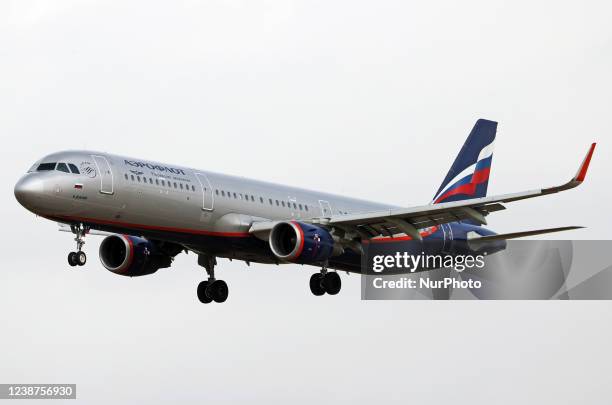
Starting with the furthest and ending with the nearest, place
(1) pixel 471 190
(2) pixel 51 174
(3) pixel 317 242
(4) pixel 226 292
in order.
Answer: (1) pixel 471 190 < (4) pixel 226 292 < (3) pixel 317 242 < (2) pixel 51 174

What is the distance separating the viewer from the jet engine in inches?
2244

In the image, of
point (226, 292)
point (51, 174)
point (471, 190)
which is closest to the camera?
point (51, 174)

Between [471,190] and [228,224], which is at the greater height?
[471,190]

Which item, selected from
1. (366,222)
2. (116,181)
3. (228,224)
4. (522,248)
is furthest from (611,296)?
(116,181)

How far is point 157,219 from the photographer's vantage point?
51844mm

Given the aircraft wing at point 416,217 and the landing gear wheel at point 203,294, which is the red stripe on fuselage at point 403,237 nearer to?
the aircraft wing at point 416,217

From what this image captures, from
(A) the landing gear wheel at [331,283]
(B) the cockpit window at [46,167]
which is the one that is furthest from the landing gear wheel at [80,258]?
(A) the landing gear wheel at [331,283]

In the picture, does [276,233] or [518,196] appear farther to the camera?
[276,233]

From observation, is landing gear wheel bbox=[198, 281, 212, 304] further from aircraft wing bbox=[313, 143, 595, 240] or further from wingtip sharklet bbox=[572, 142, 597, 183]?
wingtip sharklet bbox=[572, 142, 597, 183]

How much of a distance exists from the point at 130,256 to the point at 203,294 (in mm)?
3849

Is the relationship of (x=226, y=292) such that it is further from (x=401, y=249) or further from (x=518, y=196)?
(x=518, y=196)

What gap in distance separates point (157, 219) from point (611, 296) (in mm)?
17755

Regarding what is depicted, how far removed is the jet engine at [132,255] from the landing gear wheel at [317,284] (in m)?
5.52

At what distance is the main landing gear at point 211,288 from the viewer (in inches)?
2318
